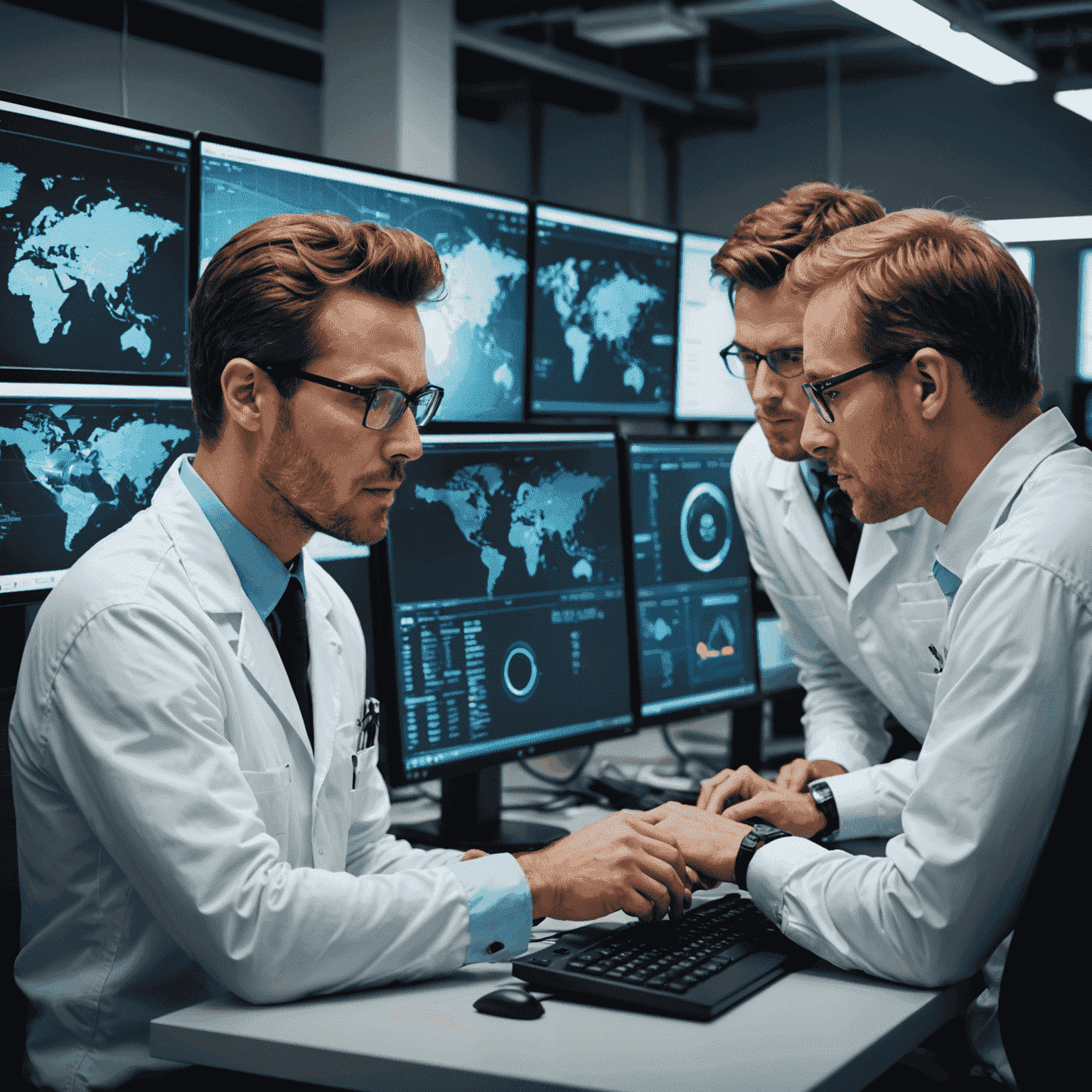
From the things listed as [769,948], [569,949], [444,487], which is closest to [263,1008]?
[569,949]

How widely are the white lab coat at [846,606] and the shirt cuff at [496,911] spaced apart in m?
0.74

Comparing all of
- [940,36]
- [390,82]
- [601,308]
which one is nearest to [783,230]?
[601,308]

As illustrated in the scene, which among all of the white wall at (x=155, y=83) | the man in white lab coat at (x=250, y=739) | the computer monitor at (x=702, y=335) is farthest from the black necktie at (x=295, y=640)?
the white wall at (x=155, y=83)

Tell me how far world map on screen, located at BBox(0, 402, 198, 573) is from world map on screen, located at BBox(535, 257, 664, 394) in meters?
0.79

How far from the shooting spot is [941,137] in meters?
6.12

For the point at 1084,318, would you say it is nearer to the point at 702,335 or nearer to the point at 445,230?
the point at 702,335

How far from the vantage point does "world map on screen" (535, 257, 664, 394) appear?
2.17 m

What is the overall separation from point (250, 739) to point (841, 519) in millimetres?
1113

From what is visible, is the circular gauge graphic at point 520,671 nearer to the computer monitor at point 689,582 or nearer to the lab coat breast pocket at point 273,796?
the computer monitor at point 689,582

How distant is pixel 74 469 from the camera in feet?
4.88

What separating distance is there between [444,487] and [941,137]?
5289 mm

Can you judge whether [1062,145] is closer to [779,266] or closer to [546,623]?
[779,266]

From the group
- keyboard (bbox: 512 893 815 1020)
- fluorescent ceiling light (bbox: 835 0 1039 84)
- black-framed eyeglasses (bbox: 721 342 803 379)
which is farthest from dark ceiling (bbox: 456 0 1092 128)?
keyboard (bbox: 512 893 815 1020)

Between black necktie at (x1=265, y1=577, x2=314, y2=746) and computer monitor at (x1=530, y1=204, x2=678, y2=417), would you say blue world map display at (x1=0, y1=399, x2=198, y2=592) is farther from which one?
computer monitor at (x1=530, y1=204, x2=678, y2=417)
